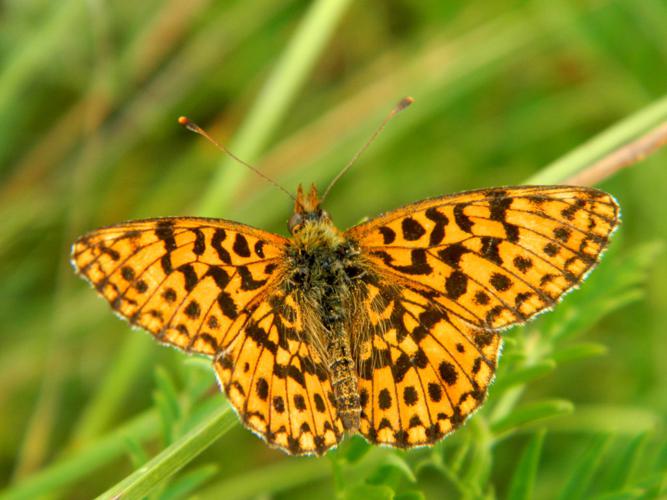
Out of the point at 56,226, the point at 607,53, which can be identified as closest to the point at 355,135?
the point at 607,53

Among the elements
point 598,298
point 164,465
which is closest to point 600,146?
point 598,298

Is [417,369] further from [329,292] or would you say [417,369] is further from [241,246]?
[241,246]

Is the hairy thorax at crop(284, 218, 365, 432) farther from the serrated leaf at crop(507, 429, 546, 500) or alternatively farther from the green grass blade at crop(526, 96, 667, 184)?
the green grass blade at crop(526, 96, 667, 184)

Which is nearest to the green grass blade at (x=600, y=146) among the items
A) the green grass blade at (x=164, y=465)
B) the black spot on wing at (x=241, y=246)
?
the black spot on wing at (x=241, y=246)

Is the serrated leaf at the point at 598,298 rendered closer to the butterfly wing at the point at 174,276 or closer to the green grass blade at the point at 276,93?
the butterfly wing at the point at 174,276

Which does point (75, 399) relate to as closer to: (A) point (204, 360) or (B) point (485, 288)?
(A) point (204, 360)
